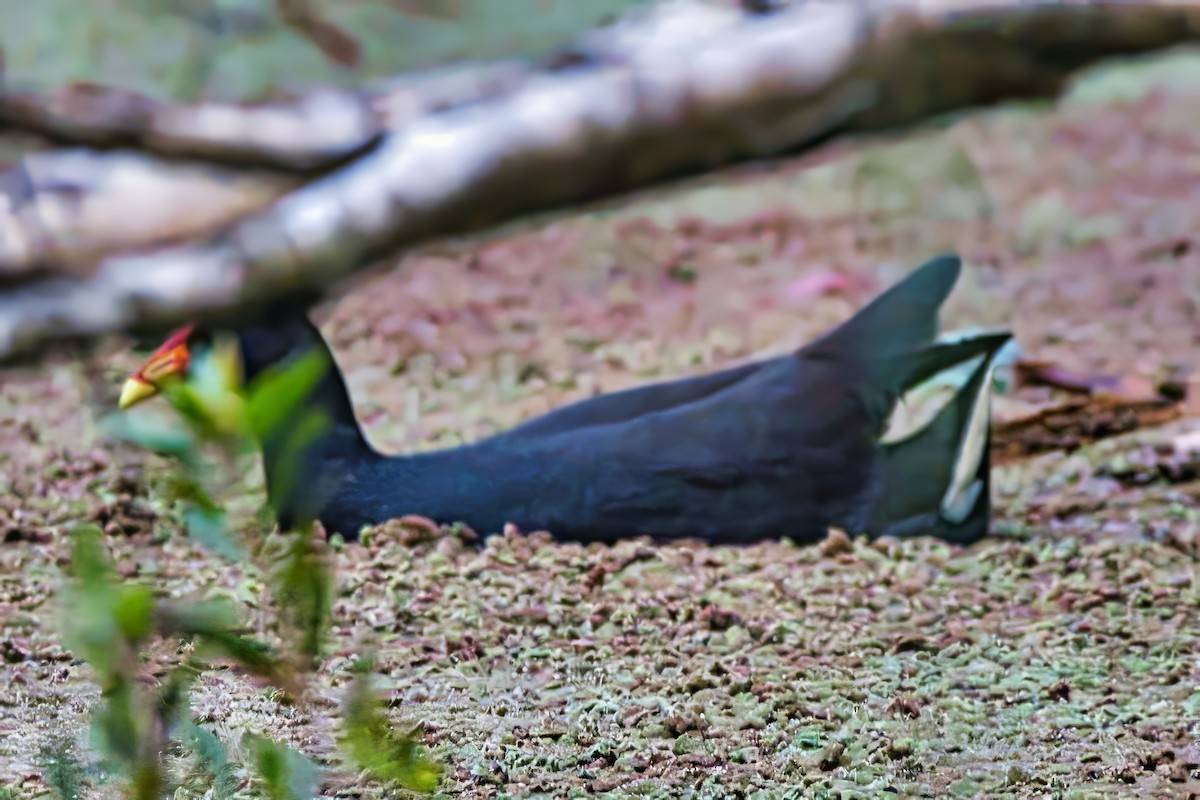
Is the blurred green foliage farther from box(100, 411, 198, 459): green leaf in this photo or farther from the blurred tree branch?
the blurred tree branch

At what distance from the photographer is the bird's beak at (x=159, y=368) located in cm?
312

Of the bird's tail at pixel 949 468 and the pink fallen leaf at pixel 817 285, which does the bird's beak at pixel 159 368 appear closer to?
the bird's tail at pixel 949 468

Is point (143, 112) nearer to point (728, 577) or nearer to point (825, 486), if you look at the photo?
point (728, 577)

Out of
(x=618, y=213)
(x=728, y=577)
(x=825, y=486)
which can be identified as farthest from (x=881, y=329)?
(x=618, y=213)

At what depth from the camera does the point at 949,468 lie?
318cm

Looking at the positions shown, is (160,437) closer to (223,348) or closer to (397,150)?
(397,150)

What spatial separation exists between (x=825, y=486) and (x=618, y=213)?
2.85m

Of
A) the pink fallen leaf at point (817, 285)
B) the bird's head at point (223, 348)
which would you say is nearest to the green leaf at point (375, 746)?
the bird's head at point (223, 348)

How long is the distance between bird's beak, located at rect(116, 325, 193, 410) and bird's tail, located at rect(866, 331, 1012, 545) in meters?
1.56

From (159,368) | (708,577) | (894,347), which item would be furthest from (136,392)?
(894,347)

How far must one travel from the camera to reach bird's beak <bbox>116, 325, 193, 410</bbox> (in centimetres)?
312

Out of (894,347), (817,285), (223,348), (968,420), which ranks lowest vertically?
(817,285)

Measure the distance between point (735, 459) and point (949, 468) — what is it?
1.54ft

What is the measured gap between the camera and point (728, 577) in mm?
2891
